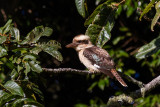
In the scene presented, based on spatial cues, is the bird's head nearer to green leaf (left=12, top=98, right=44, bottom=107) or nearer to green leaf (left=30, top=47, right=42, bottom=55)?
green leaf (left=30, top=47, right=42, bottom=55)

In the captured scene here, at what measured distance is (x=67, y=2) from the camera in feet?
17.3

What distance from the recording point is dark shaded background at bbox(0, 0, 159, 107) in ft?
15.0

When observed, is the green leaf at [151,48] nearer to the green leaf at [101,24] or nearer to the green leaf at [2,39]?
the green leaf at [101,24]

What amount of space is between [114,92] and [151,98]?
56cm

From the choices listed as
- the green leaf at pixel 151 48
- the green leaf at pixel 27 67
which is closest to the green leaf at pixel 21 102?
the green leaf at pixel 27 67

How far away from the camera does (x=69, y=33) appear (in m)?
5.40

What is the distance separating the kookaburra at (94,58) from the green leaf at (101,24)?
688 millimetres

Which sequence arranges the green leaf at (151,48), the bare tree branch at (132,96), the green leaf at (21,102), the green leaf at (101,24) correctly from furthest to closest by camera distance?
the bare tree branch at (132,96) → the green leaf at (151,48) → the green leaf at (101,24) → the green leaf at (21,102)

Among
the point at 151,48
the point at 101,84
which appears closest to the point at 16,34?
the point at 151,48

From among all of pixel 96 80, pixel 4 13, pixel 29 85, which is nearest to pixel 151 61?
pixel 96 80

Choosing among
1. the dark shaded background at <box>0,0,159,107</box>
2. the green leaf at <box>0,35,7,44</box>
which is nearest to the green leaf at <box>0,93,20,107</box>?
the green leaf at <box>0,35,7,44</box>

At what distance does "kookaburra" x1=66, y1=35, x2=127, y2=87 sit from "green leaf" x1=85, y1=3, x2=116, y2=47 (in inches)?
27.1

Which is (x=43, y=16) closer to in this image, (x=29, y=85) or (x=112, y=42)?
(x=112, y=42)

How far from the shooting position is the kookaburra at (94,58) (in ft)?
11.2
